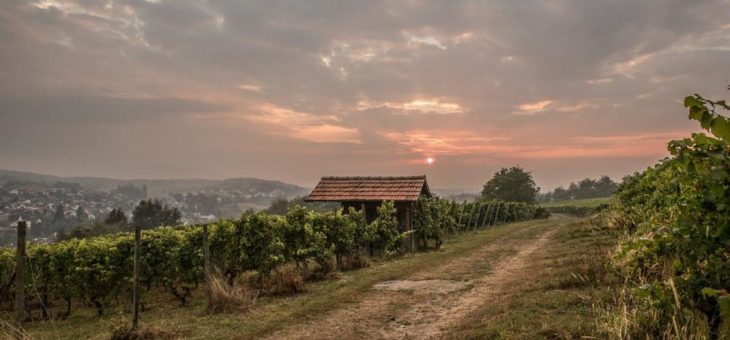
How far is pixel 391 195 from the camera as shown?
2320 cm

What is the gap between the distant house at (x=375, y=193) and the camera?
2321 cm

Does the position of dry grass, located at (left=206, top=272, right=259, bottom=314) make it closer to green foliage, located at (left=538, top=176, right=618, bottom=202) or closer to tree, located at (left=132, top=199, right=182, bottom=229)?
tree, located at (left=132, top=199, right=182, bottom=229)

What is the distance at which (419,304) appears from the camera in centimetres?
1012

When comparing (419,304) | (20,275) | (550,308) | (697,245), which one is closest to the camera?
(697,245)

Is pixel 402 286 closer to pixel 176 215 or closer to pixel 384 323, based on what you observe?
pixel 384 323

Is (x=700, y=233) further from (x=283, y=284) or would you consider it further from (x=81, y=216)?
(x=81, y=216)

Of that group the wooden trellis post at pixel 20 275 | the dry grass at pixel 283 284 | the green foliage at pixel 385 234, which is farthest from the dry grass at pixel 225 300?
the green foliage at pixel 385 234

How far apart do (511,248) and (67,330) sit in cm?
1701

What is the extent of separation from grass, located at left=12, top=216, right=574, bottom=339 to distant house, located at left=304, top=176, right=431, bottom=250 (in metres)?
7.21

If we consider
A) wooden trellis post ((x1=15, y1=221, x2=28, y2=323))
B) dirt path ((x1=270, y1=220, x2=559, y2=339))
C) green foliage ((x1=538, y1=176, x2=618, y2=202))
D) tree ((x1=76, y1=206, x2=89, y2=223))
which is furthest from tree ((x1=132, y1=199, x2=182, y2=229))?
green foliage ((x1=538, y1=176, x2=618, y2=202))

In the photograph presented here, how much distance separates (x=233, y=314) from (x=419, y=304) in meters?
4.48

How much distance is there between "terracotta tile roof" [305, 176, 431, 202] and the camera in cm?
2327

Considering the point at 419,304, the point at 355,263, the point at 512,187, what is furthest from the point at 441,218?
the point at 512,187

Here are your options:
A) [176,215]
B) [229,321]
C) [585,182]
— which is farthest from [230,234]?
[585,182]
